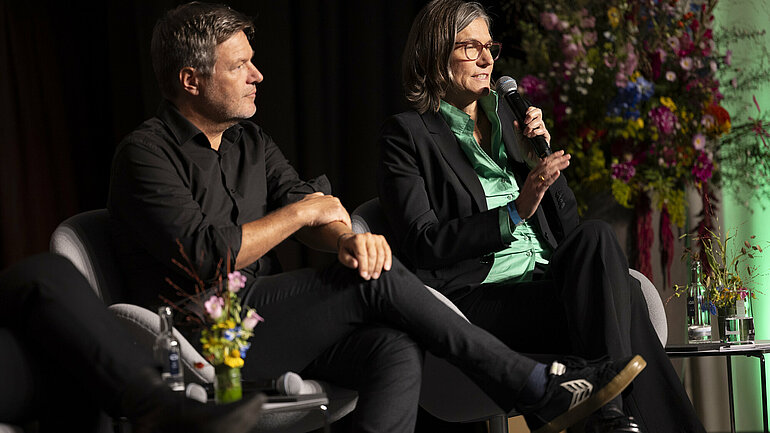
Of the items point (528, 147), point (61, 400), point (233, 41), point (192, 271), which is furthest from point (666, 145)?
point (61, 400)

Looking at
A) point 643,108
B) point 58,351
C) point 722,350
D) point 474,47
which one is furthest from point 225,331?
point 643,108

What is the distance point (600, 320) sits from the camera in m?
1.89

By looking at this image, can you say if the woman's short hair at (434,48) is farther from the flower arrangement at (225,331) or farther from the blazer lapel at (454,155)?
the flower arrangement at (225,331)

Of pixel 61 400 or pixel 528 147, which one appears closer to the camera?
pixel 61 400

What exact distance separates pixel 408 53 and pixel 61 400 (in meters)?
1.32

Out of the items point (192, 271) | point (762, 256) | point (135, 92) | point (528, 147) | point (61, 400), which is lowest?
point (762, 256)

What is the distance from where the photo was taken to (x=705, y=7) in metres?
3.23

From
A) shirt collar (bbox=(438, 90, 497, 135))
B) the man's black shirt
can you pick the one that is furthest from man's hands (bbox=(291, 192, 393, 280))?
shirt collar (bbox=(438, 90, 497, 135))

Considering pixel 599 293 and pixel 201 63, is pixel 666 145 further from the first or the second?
pixel 201 63

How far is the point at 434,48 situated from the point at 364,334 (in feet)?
3.00

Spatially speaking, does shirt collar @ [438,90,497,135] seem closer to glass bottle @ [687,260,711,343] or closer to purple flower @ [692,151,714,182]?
glass bottle @ [687,260,711,343]

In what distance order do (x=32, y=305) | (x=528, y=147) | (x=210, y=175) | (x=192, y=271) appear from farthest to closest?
(x=528, y=147)
(x=210, y=175)
(x=192, y=271)
(x=32, y=305)

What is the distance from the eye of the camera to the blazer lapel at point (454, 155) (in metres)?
2.23

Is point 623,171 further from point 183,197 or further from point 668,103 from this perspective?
point 183,197
